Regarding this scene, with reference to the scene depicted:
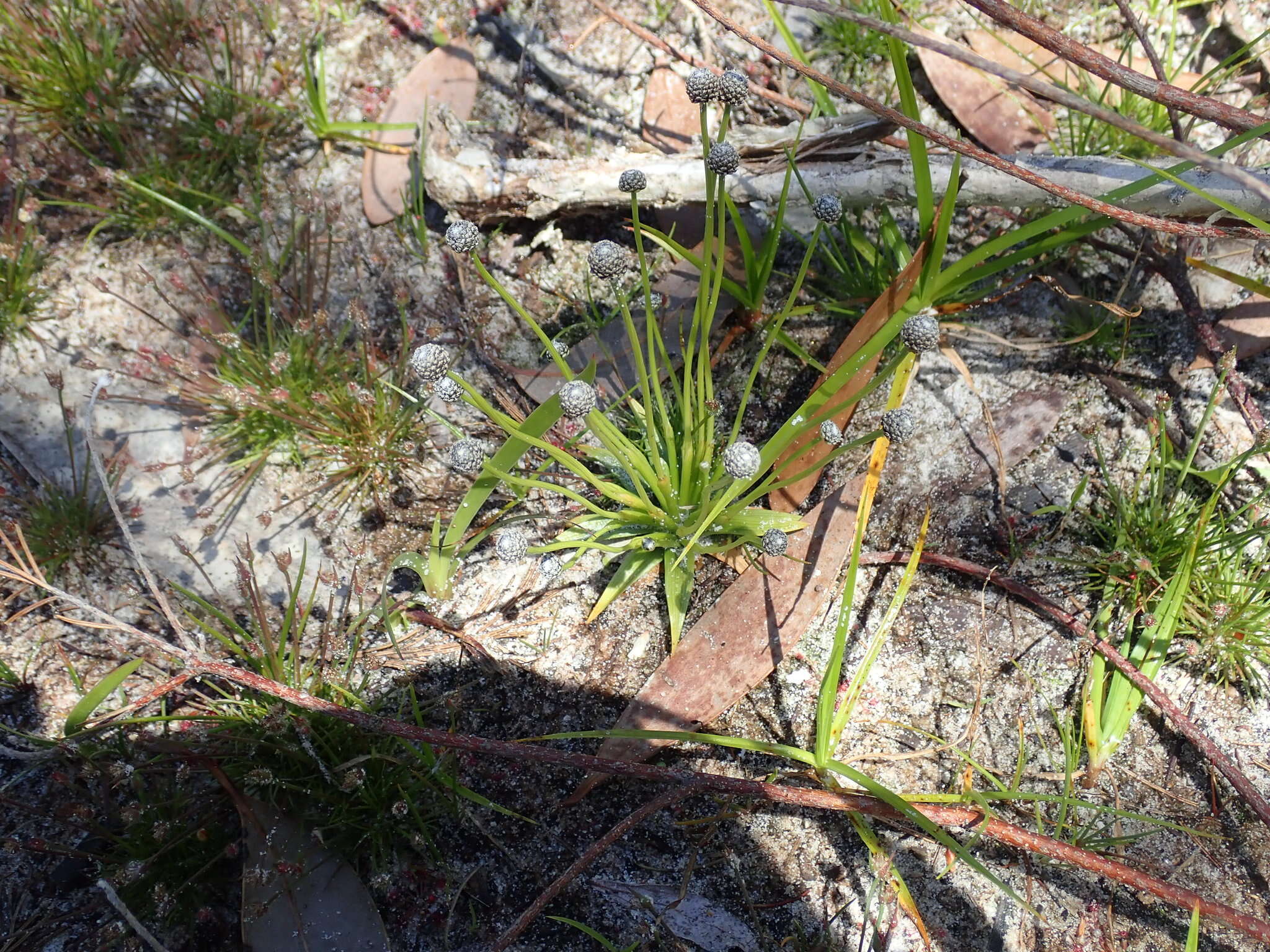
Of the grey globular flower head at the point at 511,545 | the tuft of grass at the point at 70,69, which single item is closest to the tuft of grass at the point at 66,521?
the tuft of grass at the point at 70,69

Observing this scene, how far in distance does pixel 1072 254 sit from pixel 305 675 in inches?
98.6

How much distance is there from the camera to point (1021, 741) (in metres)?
1.95

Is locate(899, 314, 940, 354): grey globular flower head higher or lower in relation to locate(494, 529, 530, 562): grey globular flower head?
higher

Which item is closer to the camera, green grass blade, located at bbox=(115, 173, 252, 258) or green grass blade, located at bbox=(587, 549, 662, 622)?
green grass blade, located at bbox=(587, 549, 662, 622)

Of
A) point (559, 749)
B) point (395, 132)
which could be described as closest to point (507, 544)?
point (559, 749)

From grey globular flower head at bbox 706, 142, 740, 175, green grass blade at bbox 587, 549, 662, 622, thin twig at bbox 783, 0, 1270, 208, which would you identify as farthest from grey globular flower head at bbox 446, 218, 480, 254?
green grass blade at bbox 587, 549, 662, 622

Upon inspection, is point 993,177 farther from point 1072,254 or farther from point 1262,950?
Result: point 1262,950

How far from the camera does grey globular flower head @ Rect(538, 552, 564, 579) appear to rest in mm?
2186

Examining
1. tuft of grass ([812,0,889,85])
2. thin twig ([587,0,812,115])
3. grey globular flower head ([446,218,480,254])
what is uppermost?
tuft of grass ([812,0,889,85])

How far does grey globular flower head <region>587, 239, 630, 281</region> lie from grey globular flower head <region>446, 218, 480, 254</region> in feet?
0.82

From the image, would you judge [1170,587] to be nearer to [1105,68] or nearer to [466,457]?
[1105,68]

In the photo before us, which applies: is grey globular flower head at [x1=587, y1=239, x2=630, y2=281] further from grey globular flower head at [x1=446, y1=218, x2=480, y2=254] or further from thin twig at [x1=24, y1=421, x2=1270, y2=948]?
thin twig at [x1=24, y1=421, x2=1270, y2=948]

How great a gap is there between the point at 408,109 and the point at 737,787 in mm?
2475

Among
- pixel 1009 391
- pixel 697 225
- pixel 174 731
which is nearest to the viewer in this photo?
pixel 174 731
